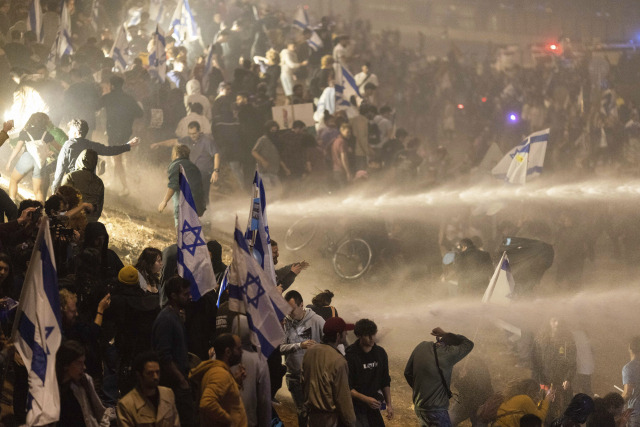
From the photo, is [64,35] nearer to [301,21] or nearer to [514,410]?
[301,21]

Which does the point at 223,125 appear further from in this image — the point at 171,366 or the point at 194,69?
the point at 171,366

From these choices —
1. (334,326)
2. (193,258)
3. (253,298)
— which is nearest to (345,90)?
(193,258)

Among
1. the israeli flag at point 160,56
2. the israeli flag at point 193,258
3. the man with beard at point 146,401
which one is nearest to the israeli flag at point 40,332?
the man with beard at point 146,401

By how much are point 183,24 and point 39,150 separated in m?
11.3

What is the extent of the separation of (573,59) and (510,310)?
1864 cm

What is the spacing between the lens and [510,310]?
1755 cm

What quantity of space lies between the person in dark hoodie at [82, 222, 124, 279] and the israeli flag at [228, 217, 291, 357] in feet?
6.53

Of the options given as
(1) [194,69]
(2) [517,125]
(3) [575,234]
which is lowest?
(3) [575,234]

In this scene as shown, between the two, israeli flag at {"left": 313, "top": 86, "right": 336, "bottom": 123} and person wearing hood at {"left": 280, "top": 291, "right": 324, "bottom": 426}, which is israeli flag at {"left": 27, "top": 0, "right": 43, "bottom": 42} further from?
person wearing hood at {"left": 280, "top": 291, "right": 324, "bottom": 426}

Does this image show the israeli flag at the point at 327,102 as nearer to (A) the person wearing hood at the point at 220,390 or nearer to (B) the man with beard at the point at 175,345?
(B) the man with beard at the point at 175,345

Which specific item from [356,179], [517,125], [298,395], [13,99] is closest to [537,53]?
[517,125]

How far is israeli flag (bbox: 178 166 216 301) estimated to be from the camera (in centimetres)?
942

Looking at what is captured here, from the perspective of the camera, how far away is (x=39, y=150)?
49.0 feet

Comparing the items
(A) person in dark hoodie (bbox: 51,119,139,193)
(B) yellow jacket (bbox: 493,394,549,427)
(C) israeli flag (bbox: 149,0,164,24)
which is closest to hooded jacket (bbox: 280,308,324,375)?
(B) yellow jacket (bbox: 493,394,549,427)
